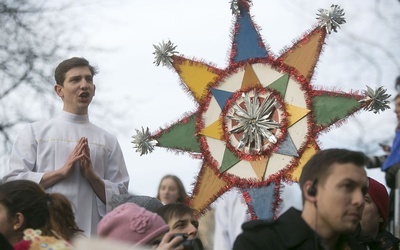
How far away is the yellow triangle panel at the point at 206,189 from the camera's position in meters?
8.99

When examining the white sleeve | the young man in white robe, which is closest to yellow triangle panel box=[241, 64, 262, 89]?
the young man in white robe

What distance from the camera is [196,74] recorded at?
930cm

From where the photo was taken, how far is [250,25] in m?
9.20

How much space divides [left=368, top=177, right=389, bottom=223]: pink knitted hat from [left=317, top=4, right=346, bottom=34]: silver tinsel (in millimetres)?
1642

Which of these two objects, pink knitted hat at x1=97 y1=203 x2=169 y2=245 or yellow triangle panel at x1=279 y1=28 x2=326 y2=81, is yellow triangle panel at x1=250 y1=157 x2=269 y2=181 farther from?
pink knitted hat at x1=97 y1=203 x2=169 y2=245

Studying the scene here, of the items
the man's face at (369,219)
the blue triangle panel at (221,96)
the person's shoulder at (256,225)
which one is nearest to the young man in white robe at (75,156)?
the blue triangle panel at (221,96)

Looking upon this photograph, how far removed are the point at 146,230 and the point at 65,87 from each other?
2464 mm

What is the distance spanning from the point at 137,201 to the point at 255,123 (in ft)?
4.70

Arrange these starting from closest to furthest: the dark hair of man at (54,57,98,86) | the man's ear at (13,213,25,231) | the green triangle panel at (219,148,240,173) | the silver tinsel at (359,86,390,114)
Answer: the man's ear at (13,213,25,231), the dark hair of man at (54,57,98,86), the silver tinsel at (359,86,390,114), the green triangle panel at (219,148,240,173)

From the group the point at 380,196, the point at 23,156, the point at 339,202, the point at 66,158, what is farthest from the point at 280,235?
the point at 23,156

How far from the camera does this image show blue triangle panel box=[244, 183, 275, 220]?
8.77 meters

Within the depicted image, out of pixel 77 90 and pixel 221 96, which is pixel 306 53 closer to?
pixel 221 96

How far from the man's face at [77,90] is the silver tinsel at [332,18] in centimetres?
186

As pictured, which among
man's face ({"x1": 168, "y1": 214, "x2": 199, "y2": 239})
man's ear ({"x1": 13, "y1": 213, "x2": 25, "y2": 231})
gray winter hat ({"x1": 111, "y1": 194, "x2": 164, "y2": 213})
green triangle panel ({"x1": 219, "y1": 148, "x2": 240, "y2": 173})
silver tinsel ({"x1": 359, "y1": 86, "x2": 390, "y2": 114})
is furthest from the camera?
green triangle panel ({"x1": 219, "y1": 148, "x2": 240, "y2": 173})
